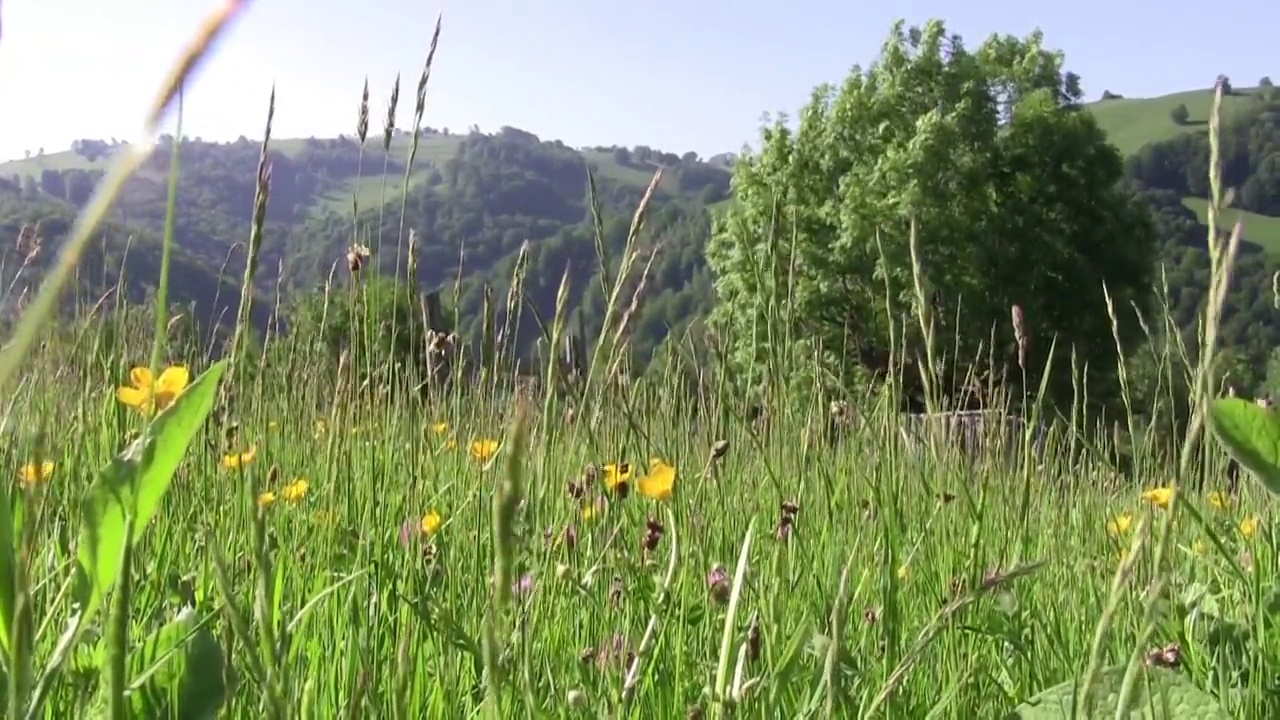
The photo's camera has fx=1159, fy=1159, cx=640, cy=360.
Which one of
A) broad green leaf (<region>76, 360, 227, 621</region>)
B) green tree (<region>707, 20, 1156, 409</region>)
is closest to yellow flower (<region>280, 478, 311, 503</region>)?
broad green leaf (<region>76, 360, 227, 621</region>)

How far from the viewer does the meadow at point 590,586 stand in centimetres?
57

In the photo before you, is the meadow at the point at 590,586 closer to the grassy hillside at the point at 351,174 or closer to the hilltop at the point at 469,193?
the hilltop at the point at 469,193

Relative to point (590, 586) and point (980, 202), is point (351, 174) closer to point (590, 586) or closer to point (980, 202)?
point (980, 202)

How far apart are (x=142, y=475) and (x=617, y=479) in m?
0.95

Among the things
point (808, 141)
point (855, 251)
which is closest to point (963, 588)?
point (855, 251)

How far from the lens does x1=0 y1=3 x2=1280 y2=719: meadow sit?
57cm

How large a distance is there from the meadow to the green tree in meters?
20.8

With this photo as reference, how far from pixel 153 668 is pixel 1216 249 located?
67 centimetres

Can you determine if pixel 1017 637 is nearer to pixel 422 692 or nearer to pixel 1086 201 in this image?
pixel 422 692

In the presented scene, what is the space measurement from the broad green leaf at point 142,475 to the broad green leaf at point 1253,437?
83 cm

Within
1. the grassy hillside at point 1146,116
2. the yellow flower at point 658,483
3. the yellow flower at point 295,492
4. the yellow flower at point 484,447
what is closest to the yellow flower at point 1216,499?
the yellow flower at point 658,483

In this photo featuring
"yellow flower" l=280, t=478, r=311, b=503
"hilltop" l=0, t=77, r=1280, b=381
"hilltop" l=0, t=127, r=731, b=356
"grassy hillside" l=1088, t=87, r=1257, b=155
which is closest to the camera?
"yellow flower" l=280, t=478, r=311, b=503

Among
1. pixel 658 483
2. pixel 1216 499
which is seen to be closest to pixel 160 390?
pixel 658 483

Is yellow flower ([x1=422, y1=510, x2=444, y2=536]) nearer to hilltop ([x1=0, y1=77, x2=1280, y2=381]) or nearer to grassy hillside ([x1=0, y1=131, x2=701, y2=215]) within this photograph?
hilltop ([x1=0, y1=77, x2=1280, y2=381])
